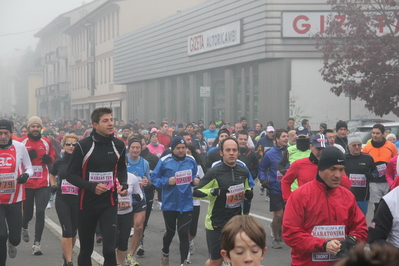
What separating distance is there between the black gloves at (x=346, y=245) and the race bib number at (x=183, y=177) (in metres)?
4.18

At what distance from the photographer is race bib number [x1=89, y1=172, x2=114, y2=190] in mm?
6465

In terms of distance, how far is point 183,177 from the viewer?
8617 mm

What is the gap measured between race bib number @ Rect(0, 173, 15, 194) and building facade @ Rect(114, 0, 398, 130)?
19254 mm

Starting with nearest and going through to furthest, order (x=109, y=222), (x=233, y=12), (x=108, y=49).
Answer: (x=109, y=222) → (x=233, y=12) → (x=108, y=49)

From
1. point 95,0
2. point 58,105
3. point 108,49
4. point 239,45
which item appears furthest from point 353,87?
point 58,105

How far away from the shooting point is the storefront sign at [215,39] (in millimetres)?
31734

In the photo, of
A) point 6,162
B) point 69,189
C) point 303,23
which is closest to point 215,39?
point 303,23

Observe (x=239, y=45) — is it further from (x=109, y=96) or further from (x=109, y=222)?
(x=109, y=96)

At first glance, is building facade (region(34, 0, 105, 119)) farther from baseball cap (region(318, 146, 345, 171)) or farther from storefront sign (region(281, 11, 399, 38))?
baseball cap (region(318, 146, 345, 171))

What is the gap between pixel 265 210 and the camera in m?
14.0

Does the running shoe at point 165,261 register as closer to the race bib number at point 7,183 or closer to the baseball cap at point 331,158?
the race bib number at point 7,183

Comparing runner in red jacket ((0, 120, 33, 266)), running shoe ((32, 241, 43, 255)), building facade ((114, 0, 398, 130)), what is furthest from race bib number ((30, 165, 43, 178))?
building facade ((114, 0, 398, 130))

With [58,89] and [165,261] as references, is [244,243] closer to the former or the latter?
[165,261]

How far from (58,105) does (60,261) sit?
7707 centimetres
